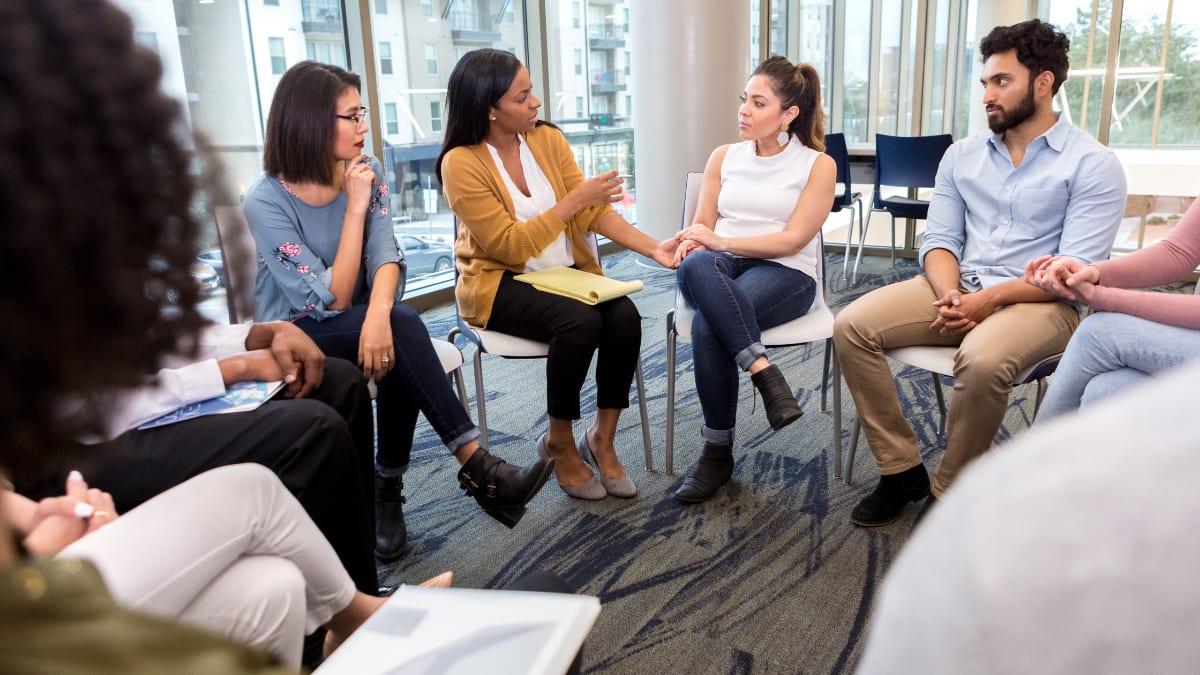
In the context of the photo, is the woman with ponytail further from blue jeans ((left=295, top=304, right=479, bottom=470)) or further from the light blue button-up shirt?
blue jeans ((left=295, top=304, right=479, bottom=470))

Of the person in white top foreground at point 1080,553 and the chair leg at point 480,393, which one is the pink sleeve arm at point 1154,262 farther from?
the person in white top foreground at point 1080,553

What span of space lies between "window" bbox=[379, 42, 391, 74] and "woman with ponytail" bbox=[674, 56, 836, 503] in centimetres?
241

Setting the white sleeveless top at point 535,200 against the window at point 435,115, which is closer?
the white sleeveless top at point 535,200

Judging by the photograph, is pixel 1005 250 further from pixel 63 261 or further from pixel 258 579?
pixel 63 261

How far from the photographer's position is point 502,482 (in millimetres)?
2002

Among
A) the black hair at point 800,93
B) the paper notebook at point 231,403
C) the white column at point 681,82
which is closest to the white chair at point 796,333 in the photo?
the black hair at point 800,93

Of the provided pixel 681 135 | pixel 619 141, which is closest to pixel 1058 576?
pixel 681 135

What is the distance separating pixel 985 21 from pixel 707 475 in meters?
6.08

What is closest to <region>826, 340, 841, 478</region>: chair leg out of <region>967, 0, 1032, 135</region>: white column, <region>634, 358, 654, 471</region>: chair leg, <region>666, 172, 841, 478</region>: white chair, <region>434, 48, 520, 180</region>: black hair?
<region>666, 172, 841, 478</region>: white chair

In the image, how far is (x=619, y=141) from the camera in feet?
20.7

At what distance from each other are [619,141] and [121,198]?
6032mm

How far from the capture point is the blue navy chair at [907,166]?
4848 millimetres

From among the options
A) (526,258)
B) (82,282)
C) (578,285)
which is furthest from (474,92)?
(82,282)

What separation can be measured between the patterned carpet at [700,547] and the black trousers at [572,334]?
0.33 metres
